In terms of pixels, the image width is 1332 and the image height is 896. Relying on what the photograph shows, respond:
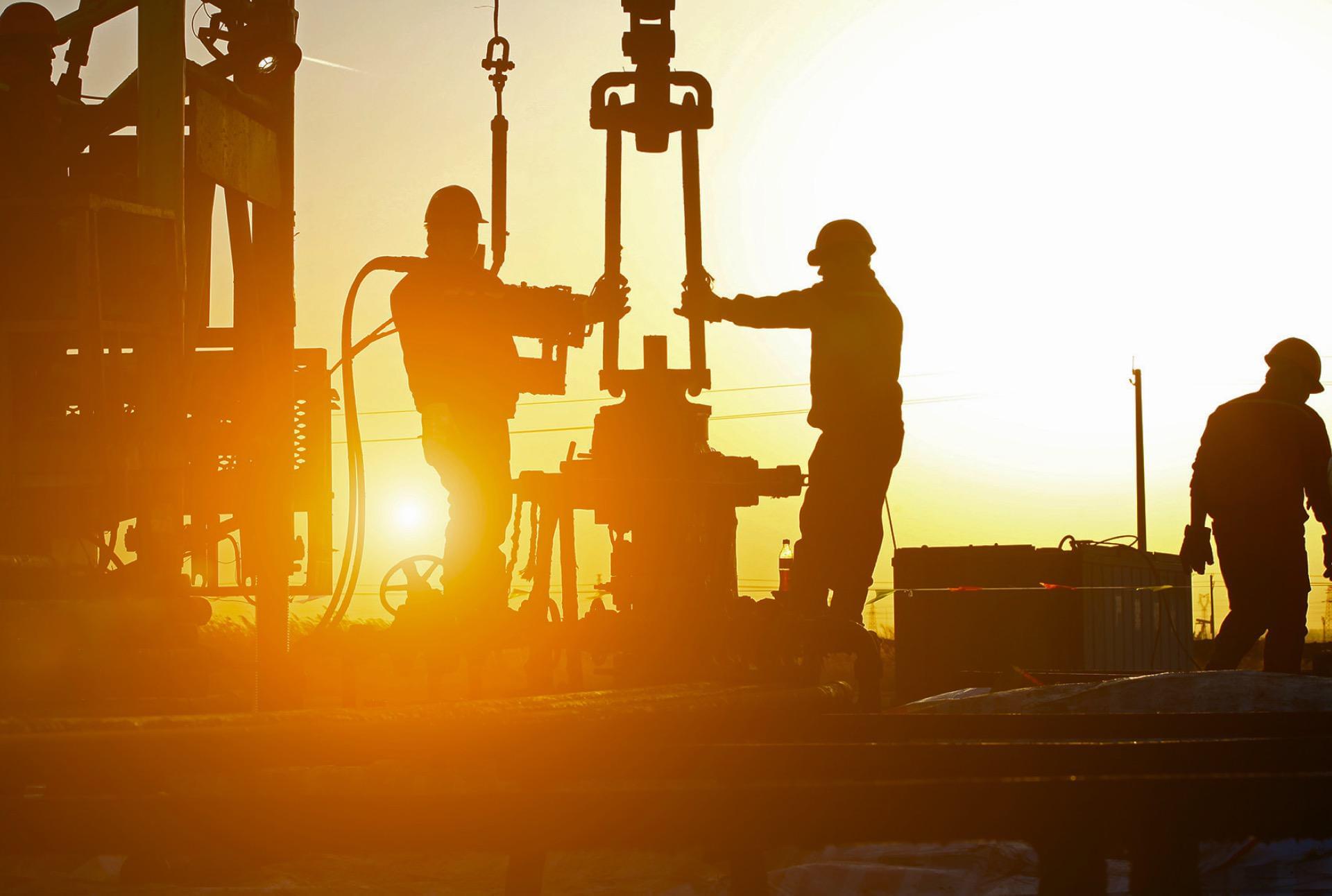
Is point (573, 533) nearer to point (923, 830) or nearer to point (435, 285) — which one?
point (435, 285)

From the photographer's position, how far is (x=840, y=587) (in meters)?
9.09

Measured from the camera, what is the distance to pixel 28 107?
836 centimetres

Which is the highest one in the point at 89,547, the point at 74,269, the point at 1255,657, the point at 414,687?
the point at 74,269

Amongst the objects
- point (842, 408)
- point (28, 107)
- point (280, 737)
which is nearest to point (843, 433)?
point (842, 408)

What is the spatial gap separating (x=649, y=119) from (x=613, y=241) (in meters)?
0.76

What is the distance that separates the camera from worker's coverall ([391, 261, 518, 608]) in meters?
9.08

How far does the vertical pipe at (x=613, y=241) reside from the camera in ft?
30.5

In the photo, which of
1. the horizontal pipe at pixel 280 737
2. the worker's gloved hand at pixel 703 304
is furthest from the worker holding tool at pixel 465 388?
the horizontal pipe at pixel 280 737

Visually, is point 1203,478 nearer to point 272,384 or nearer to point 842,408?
point 842,408

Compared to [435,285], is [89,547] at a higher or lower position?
lower

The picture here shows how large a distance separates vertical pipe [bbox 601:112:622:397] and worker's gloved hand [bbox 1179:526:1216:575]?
431 centimetres

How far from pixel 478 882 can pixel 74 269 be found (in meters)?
4.07

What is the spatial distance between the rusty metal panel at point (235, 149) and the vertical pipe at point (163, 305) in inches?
12.9

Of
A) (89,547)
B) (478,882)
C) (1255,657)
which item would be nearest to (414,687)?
(89,547)
